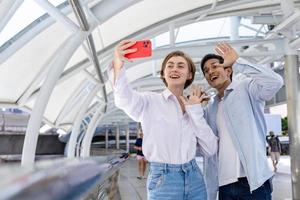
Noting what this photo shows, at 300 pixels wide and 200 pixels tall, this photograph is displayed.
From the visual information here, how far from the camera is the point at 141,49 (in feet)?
8.02

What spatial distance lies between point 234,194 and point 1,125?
31.0m

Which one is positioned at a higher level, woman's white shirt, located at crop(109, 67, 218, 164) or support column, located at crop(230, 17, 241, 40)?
support column, located at crop(230, 17, 241, 40)

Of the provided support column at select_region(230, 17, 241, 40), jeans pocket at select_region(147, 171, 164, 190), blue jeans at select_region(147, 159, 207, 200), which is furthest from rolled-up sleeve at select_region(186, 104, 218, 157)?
support column at select_region(230, 17, 241, 40)

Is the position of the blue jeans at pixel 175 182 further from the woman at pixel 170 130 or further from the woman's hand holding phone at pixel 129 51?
the woman's hand holding phone at pixel 129 51

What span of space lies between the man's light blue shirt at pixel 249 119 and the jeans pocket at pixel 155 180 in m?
0.59

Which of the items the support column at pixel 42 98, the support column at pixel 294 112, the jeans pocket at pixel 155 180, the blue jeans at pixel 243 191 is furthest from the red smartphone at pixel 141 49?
the support column at pixel 294 112

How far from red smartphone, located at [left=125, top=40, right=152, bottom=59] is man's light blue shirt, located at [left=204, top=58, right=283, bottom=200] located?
2.46 ft

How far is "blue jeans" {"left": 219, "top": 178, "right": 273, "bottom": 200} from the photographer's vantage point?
2.63m

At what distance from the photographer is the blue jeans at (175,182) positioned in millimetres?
2303

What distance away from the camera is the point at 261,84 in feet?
8.70

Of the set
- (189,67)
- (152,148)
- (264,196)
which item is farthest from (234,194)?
(189,67)

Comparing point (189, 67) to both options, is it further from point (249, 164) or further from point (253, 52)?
point (253, 52)

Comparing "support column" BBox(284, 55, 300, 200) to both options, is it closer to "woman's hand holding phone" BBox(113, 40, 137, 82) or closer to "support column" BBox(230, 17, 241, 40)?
"support column" BBox(230, 17, 241, 40)

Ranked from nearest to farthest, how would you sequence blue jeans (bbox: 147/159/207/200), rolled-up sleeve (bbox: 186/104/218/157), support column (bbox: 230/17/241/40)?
blue jeans (bbox: 147/159/207/200)
rolled-up sleeve (bbox: 186/104/218/157)
support column (bbox: 230/17/241/40)
